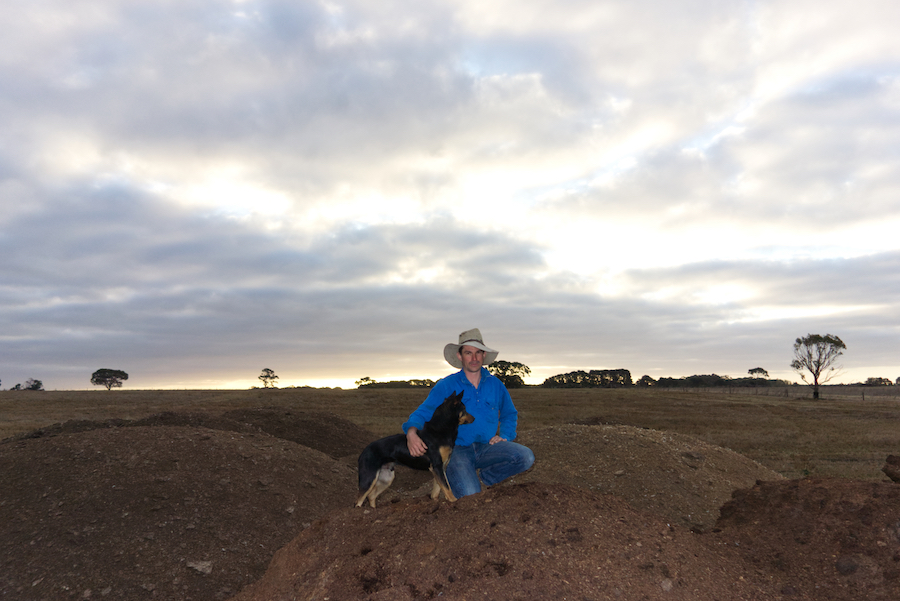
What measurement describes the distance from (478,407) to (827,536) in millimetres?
4597

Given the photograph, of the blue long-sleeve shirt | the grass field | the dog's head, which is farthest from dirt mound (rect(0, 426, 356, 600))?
the grass field

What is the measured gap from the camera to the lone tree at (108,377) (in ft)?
302

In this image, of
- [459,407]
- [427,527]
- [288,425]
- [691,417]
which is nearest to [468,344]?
[459,407]

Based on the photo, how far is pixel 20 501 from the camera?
929 centimetres

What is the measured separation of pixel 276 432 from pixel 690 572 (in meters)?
16.4

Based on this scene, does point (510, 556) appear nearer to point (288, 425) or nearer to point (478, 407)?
point (478, 407)

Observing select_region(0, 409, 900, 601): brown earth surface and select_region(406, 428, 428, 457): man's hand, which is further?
select_region(406, 428, 428, 457): man's hand

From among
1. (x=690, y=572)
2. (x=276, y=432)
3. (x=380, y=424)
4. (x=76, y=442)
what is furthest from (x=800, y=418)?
(x=76, y=442)

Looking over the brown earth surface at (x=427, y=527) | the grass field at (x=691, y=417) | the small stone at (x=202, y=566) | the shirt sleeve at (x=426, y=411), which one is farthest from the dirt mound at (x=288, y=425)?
the shirt sleeve at (x=426, y=411)

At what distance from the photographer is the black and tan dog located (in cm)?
618

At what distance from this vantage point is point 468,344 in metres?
6.55

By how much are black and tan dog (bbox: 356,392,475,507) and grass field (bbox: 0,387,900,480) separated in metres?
10.8

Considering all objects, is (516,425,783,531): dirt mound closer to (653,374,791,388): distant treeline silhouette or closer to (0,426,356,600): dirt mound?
(0,426,356,600): dirt mound

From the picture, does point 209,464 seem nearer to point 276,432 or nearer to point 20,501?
point 20,501
